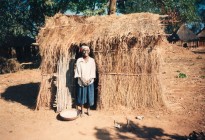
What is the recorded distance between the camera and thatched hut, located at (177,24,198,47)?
36688mm

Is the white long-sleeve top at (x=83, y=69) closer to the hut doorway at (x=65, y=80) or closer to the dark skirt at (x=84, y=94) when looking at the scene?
the dark skirt at (x=84, y=94)

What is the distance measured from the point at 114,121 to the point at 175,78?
660cm

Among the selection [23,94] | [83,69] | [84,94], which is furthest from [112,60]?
[23,94]

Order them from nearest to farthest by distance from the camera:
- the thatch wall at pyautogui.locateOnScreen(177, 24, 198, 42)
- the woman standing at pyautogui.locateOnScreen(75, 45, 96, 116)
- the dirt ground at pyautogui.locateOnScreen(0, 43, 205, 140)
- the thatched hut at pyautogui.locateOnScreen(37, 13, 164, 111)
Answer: the dirt ground at pyautogui.locateOnScreen(0, 43, 205, 140)
the woman standing at pyautogui.locateOnScreen(75, 45, 96, 116)
the thatched hut at pyautogui.locateOnScreen(37, 13, 164, 111)
the thatch wall at pyautogui.locateOnScreen(177, 24, 198, 42)

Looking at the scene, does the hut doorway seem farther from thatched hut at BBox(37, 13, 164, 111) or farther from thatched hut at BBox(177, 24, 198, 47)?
thatched hut at BBox(177, 24, 198, 47)

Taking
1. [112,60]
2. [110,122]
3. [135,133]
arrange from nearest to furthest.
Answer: [135,133], [110,122], [112,60]

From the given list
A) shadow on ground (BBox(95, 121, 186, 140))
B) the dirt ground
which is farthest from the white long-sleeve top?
shadow on ground (BBox(95, 121, 186, 140))

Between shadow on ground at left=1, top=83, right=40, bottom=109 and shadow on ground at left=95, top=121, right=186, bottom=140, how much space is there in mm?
3305

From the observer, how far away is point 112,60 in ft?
24.7

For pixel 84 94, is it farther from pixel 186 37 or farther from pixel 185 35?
pixel 185 35

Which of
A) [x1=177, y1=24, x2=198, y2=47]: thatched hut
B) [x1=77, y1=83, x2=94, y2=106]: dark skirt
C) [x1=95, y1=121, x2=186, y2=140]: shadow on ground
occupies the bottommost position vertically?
[x1=95, y1=121, x2=186, y2=140]: shadow on ground

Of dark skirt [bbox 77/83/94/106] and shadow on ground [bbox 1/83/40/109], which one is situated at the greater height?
dark skirt [bbox 77/83/94/106]

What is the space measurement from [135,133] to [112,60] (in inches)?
93.5

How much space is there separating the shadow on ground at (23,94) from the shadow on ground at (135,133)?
10.8 ft
